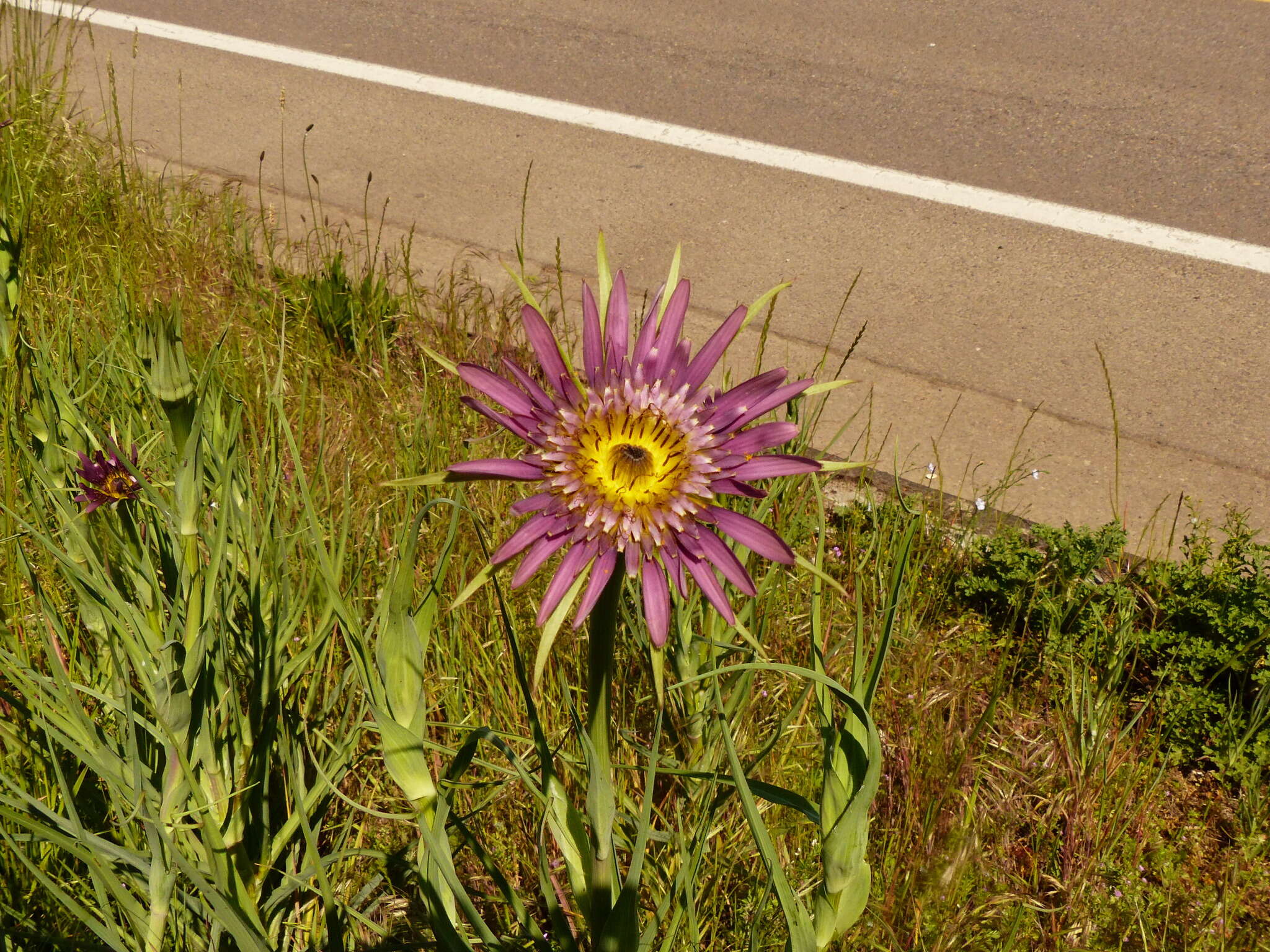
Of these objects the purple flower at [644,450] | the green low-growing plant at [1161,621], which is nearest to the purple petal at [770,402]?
the purple flower at [644,450]

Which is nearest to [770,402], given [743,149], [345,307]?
[345,307]

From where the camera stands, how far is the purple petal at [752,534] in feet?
4.42

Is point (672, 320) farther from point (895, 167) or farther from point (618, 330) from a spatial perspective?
point (895, 167)

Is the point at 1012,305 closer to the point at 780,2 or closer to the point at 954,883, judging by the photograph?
the point at 954,883

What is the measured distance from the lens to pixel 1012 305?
14.3 feet

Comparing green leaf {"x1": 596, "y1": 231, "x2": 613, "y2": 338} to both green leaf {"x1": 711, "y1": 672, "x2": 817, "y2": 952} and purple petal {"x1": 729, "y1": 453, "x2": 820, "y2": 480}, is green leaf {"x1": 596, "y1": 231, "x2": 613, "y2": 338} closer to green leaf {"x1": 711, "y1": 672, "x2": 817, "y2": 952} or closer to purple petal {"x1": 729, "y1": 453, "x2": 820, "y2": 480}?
purple petal {"x1": 729, "y1": 453, "x2": 820, "y2": 480}

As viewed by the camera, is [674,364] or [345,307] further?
[345,307]

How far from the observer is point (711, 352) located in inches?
59.4

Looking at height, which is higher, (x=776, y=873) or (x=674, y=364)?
(x=674, y=364)

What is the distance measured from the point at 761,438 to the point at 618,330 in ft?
0.78

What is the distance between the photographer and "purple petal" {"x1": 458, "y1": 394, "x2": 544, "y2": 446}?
4.38 ft

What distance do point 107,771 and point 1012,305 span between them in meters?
3.71

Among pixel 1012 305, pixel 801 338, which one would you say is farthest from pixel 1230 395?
pixel 801 338

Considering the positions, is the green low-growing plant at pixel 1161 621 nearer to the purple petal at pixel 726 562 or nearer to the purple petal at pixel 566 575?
the purple petal at pixel 726 562
